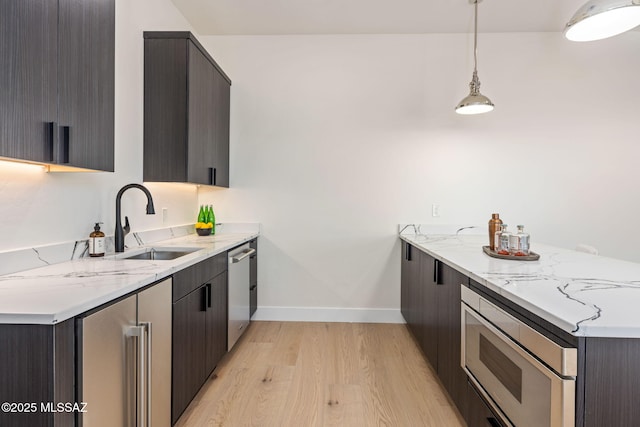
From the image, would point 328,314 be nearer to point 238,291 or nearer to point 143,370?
point 238,291

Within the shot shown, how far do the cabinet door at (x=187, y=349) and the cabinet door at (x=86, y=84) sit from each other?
773 mm

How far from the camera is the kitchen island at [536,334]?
91 centimetres

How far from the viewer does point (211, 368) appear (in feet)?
7.13

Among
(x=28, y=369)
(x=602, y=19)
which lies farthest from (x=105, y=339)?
(x=602, y=19)

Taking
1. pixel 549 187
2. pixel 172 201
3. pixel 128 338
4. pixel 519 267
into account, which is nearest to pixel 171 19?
pixel 172 201

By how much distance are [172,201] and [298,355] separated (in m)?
1.61

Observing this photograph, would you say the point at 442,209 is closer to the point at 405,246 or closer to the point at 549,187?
the point at 405,246

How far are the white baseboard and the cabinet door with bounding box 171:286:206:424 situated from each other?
142 centimetres

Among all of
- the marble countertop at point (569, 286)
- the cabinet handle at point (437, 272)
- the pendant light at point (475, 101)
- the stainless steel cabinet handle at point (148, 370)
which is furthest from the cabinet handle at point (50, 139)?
the pendant light at point (475, 101)

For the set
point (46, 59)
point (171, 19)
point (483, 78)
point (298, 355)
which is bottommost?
point (298, 355)

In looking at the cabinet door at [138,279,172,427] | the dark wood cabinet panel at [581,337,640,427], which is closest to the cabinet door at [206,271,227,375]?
the cabinet door at [138,279,172,427]

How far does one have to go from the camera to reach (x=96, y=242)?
1.80 m

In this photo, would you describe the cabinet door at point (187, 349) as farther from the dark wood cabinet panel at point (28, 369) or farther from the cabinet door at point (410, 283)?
the cabinet door at point (410, 283)

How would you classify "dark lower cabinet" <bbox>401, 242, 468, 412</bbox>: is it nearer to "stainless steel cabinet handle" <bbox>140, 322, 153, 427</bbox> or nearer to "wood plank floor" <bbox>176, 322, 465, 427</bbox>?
"wood plank floor" <bbox>176, 322, 465, 427</bbox>
